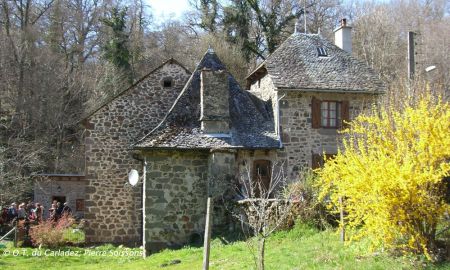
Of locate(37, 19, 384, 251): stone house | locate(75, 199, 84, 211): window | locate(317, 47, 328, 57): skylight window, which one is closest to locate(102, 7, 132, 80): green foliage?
locate(75, 199, 84, 211): window

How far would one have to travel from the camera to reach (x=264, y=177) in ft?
57.0

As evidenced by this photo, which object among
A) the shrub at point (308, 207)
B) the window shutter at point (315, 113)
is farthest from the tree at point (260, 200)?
the window shutter at point (315, 113)

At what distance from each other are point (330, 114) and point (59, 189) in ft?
47.8

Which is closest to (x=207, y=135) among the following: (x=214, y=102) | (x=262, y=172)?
(x=214, y=102)

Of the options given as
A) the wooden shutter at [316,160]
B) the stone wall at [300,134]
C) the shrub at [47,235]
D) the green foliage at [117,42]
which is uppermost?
the green foliage at [117,42]

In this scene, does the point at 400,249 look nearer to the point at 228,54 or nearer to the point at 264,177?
the point at 264,177

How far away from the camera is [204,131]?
53.6ft

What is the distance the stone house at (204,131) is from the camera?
15.7m

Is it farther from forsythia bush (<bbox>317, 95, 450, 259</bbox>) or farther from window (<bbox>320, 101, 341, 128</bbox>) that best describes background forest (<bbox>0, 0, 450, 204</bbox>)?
forsythia bush (<bbox>317, 95, 450, 259</bbox>)

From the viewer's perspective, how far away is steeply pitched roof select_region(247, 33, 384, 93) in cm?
1816

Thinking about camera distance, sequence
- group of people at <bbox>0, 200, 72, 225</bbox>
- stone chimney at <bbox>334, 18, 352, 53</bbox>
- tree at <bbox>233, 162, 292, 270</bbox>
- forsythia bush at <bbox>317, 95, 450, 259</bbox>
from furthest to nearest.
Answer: stone chimney at <bbox>334, 18, 352, 53</bbox>, group of people at <bbox>0, 200, 72, 225</bbox>, tree at <bbox>233, 162, 292, 270</bbox>, forsythia bush at <bbox>317, 95, 450, 259</bbox>

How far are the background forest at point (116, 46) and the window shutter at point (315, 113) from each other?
40.4 ft

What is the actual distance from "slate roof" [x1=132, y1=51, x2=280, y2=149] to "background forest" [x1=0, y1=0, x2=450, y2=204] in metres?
13.1

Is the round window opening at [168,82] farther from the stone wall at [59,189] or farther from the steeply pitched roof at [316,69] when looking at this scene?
the stone wall at [59,189]
